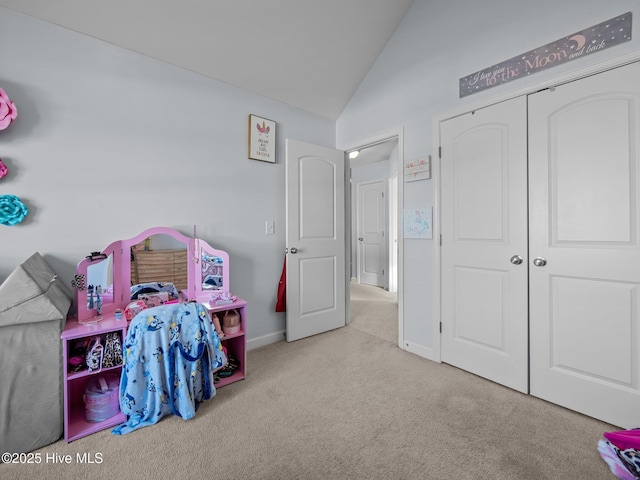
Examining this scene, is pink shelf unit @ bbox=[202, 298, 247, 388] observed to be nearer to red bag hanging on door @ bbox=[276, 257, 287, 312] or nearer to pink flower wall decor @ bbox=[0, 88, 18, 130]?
red bag hanging on door @ bbox=[276, 257, 287, 312]

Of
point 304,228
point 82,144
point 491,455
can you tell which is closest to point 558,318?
point 491,455

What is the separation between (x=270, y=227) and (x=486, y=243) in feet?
6.05

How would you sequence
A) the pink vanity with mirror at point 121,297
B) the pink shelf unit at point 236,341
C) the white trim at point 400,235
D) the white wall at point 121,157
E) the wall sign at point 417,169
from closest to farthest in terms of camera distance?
the pink vanity with mirror at point 121,297 → the white wall at point 121,157 → the pink shelf unit at point 236,341 → the wall sign at point 417,169 → the white trim at point 400,235

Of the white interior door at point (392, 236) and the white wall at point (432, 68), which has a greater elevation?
the white wall at point (432, 68)

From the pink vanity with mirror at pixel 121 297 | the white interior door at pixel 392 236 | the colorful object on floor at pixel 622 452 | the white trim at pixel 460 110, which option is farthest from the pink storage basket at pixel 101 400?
the white interior door at pixel 392 236

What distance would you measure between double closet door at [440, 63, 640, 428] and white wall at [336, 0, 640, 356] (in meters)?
0.13

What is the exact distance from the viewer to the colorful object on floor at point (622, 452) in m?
1.28

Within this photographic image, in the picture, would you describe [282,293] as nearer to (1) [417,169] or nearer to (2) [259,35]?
(1) [417,169]

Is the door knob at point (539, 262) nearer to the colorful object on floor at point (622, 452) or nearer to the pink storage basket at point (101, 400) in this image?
the colorful object on floor at point (622, 452)

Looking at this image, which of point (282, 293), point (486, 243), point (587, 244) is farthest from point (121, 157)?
point (587, 244)

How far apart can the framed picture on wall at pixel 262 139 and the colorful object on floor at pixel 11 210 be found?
1581mm

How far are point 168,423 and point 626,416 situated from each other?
2.54 meters

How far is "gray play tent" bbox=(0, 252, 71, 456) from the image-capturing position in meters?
1.40

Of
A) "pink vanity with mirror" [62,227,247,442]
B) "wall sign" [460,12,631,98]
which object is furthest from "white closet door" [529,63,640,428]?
"pink vanity with mirror" [62,227,247,442]
